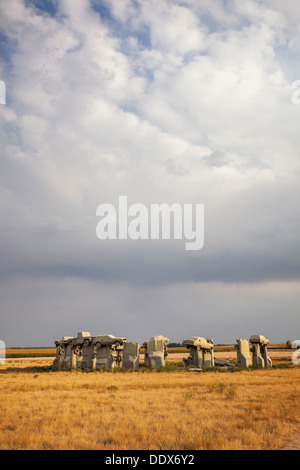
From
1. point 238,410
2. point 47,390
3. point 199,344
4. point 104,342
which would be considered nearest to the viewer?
point 238,410

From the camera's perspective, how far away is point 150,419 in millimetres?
11727

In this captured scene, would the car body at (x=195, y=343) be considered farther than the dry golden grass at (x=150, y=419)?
Yes

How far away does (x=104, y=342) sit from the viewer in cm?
3491

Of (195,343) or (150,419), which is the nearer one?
(150,419)

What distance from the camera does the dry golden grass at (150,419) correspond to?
9086 mm

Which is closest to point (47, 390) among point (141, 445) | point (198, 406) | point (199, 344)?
point (198, 406)

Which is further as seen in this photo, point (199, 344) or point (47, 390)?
point (199, 344)

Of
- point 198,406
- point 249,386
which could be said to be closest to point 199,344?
point 249,386

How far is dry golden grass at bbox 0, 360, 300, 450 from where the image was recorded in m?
9.09

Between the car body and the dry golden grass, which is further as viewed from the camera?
the car body

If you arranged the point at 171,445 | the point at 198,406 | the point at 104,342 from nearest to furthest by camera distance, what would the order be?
the point at 171,445
the point at 198,406
the point at 104,342
